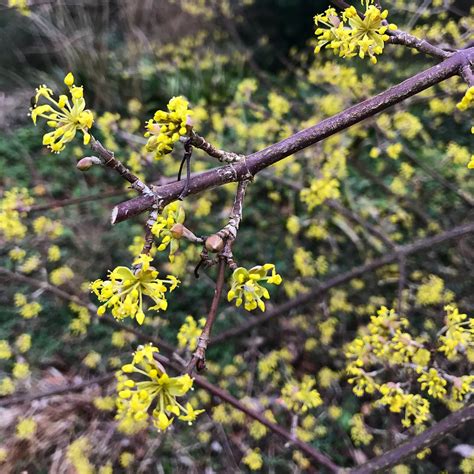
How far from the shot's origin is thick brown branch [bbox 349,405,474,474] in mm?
1628

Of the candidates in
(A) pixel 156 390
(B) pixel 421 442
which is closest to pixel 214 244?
(A) pixel 156 390

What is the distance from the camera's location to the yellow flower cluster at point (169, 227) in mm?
1048

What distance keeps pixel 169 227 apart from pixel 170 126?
9.1 inches

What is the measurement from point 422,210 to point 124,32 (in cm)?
328

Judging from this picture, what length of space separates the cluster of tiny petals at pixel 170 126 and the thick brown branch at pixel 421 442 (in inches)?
Answer: 53.1

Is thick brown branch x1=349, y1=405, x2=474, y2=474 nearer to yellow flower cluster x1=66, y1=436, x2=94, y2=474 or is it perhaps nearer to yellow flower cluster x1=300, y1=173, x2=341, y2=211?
yellow flower cluster x1=300, y1=173, x2=341, y2=211

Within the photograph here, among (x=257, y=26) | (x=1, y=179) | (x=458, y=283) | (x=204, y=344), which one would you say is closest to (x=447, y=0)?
(x=458, y=283)

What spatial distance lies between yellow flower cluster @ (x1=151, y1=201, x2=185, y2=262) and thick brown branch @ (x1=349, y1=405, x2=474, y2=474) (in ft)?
3.79

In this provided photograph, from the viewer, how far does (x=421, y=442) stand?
1.68 m

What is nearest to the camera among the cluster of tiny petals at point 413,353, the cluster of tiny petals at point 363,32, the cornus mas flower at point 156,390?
the cornus mas flower at point 156,390

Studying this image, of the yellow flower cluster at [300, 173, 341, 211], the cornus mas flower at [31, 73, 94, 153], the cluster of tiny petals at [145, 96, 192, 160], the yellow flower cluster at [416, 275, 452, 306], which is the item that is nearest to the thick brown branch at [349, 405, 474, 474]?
the yellow flower cluster at [416, 275, 452, 306]

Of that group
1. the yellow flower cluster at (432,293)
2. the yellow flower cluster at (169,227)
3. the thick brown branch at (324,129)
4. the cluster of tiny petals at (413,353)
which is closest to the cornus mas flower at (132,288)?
the yellow flower cluster at (169,227)

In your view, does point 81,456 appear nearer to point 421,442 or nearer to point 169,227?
point 421,442

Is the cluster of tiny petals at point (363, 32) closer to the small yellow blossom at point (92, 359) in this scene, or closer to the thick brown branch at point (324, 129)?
the thick brown branch at point (324, 129)
